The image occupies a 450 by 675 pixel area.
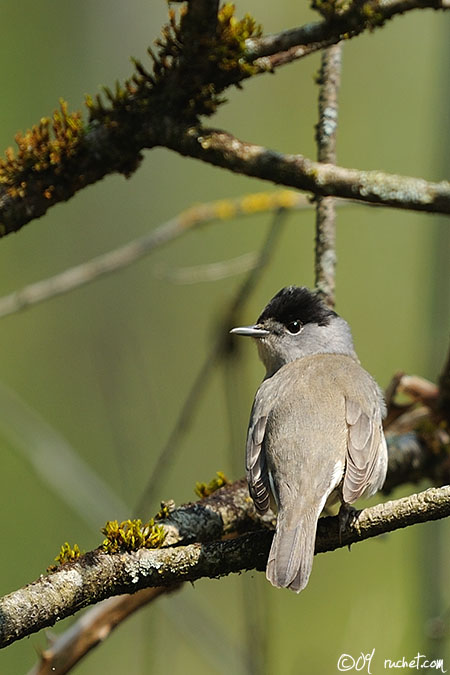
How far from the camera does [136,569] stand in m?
2.63

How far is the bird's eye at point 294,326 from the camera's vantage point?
442cm

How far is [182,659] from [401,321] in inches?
184

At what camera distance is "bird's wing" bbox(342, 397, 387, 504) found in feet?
11.0

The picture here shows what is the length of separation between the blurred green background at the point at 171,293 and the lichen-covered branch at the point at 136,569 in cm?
376

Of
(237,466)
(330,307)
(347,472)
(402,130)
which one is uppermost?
(402,130)

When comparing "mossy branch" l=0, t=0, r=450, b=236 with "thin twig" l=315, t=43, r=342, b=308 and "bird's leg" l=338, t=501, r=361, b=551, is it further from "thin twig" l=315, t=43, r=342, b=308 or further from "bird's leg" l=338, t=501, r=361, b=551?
"bird's leg" l=338, t=501, r=361, b=551

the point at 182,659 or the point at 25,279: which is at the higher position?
the point at 25,279

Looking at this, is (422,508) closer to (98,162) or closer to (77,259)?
(98,162)

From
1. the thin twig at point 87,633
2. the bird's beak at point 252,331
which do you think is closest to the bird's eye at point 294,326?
the bird's beak at point 252,331

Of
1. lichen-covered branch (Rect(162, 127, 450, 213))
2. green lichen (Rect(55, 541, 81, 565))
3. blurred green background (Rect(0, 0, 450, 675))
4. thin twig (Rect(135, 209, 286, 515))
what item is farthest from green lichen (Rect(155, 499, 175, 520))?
blurred green background (Rect(0, 0, 450, 675))

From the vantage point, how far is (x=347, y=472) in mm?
3400

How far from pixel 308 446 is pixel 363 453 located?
227 mm

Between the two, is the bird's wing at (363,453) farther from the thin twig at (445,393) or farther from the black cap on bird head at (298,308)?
the thin twig at (445,393)

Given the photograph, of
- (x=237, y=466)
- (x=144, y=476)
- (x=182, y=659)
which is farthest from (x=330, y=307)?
(x=182, y=659)
